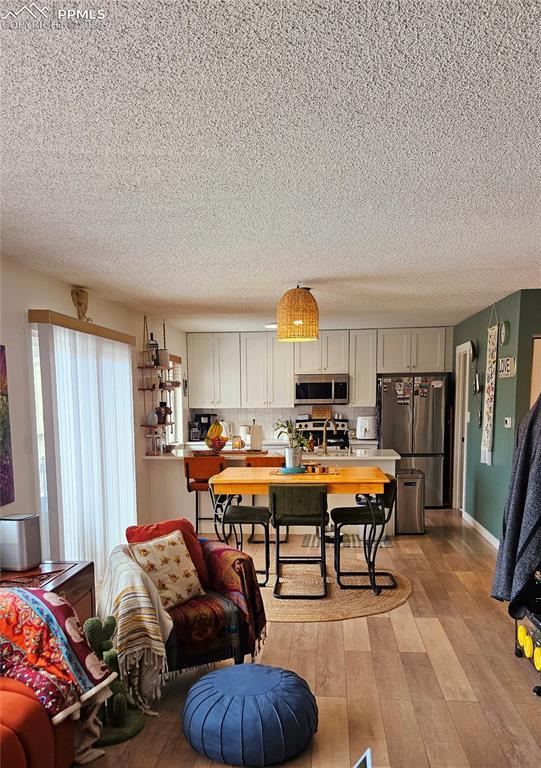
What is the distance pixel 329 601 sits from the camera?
11.8 ft


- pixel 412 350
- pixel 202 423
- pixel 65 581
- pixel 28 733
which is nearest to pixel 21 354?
pixel 65 581

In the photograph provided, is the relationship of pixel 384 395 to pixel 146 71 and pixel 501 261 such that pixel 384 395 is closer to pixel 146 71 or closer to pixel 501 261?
pixel 501 261

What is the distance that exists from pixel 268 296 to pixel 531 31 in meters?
3.32

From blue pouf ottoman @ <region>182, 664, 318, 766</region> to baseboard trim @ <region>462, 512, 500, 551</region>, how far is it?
115 inches

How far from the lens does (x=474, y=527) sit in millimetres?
5332

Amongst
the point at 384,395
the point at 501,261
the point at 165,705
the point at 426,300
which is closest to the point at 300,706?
the point at 165,705

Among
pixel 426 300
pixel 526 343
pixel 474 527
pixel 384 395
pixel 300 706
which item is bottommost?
pixel 474 527

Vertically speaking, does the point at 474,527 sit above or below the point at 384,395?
below

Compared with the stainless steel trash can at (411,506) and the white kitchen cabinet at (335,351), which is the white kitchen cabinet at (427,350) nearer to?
the white kitchen cabinet at (335,351)

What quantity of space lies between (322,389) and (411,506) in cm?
223

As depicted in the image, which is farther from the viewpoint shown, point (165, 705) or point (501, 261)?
point (501, 261)

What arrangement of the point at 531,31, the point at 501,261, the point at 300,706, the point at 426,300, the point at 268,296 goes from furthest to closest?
1. the point at 426,300
2. the point at 268,296
3. the point at 501,261
4. the point at 300,706
5. the point at 531,31

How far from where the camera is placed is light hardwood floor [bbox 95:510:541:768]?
6.84ft

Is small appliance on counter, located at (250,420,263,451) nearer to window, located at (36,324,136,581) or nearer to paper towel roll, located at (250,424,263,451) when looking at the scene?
paper towel roll, located at (250,424,263,451)
